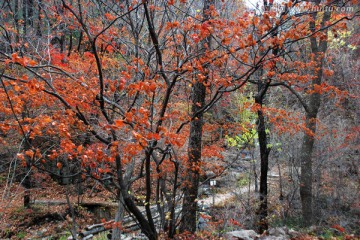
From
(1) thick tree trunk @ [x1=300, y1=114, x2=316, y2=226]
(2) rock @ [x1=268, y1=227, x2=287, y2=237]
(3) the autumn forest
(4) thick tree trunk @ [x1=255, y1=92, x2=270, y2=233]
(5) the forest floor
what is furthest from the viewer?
(5) the forest floor

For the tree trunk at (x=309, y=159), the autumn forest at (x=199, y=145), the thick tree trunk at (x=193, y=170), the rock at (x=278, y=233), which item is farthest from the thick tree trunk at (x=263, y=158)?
the rock at (x=278, y=233)

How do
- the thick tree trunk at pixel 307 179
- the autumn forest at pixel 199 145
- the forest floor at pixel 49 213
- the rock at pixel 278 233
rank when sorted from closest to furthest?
the rock at pixel 278 233, the autumn forest at pixel 199 145, the thick tree trunk at pixel 307 179, the forest floor at pixel 49 213

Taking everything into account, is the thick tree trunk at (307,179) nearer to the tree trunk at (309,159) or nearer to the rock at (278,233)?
the tree trunk at (309,159)

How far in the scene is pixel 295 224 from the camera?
995 centimetres

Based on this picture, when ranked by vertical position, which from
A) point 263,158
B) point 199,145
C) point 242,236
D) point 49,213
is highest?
point 199,145

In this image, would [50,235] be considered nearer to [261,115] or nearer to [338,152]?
[261,115]

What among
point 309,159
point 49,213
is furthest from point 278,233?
point 49,213

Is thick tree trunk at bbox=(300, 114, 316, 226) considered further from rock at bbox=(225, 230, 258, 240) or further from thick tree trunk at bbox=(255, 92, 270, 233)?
rock at bbox=(225, 230, 258, 240)

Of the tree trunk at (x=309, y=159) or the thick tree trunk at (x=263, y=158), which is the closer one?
the thick tree trunk at (x=263, y=158)

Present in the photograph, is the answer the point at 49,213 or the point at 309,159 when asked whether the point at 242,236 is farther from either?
the point at 49,213

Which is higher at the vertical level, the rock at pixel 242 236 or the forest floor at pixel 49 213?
the rock at pixel 242 236

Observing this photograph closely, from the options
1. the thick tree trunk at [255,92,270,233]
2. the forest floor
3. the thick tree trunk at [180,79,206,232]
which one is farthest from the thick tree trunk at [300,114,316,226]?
the thick tree trunk at [180,79,206,232]

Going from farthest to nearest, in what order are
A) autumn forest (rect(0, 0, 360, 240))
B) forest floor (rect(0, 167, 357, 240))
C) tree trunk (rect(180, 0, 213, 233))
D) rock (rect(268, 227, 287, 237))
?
forest floor (rect(0, 167, 357, 240)) → autumn forest (rect(0, 0, 360, 240)) → tree trunk (rect(180, 0, 213, 233)) → rock (rect(268, 227, 287, 237))

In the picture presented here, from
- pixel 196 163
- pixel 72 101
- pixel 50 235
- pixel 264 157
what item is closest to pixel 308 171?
pixel 264 157
